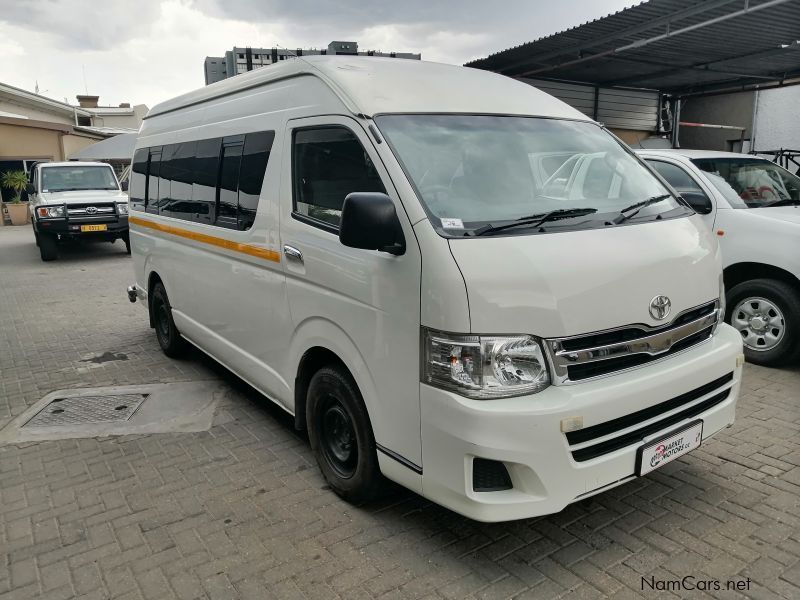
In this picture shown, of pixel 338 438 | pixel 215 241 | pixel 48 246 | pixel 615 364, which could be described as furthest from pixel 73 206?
pixel 615 364

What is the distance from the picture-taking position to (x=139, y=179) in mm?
6348

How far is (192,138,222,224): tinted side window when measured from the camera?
446 cm

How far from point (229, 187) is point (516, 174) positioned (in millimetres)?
2073

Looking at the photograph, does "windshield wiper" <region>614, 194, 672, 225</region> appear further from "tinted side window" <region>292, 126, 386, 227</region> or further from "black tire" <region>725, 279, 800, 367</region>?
"black tire" <region>725, 279, 800, 367</region>

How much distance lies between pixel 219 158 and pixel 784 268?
458 cm

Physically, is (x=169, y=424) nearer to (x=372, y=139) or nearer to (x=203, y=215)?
(x=203, y=215)

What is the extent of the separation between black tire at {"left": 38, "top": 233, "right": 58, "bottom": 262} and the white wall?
17.3 m

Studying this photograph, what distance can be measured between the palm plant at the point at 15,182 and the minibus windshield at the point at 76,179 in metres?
10.1

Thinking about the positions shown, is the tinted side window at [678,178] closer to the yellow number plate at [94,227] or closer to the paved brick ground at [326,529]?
the paved brick ground at [326,529]

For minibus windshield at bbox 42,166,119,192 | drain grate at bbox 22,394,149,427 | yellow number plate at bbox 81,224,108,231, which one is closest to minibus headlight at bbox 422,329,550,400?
drain grate at bbox 22,394,149,427

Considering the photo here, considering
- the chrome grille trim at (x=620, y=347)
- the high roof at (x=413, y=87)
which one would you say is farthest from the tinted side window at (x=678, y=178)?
the chrome grille trim at (x=620, y=347)

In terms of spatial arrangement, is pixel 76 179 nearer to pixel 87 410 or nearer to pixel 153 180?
pixel 153 180

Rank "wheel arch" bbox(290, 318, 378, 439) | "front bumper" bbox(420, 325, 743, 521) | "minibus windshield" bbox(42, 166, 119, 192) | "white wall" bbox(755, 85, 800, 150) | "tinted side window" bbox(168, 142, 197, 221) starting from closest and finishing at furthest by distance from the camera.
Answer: "front bumper" bbox(420, 325, 743, 521), "wheel arch" bbox(290, 318, 378, 439), "tinted side window" bbox(168, 142, 197, 221), "minibus windshield" bbox(42, 166, 119, 192), "white wall" bbox(755, 85, 800, 150)

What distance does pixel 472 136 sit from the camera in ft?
10.4
